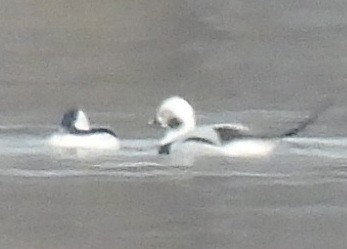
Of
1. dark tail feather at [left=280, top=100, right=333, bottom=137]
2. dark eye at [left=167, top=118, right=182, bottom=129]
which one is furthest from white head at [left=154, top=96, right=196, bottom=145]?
dark tail feather at [left=280, top=100, right=333, bottom=137]

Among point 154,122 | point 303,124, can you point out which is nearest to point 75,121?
point 154,122

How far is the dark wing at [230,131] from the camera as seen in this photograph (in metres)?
0.84

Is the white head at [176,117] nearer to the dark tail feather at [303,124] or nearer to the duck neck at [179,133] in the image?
the duck neck at [179,133]

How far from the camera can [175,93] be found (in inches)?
33.2

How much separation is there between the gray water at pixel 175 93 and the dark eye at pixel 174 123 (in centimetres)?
3

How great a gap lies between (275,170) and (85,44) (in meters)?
0.24

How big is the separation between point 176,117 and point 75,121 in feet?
0.35

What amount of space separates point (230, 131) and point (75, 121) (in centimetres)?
16

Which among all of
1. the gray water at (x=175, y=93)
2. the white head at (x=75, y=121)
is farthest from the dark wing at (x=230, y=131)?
the white head at (x=75, y=121)

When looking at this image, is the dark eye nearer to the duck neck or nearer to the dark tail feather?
the duck neck

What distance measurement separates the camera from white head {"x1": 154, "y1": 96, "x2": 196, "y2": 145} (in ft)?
2.75

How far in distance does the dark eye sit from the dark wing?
38mm

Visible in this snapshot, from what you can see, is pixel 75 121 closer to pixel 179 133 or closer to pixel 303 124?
pixel 179 133

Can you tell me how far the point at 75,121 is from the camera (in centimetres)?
84
